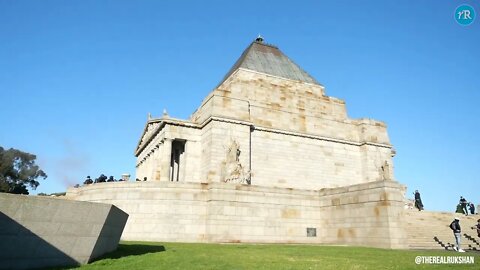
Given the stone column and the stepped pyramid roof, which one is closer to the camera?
the stone column

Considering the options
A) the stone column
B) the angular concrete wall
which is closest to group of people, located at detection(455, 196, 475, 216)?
the stone column

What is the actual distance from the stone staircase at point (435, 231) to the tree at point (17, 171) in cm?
5280

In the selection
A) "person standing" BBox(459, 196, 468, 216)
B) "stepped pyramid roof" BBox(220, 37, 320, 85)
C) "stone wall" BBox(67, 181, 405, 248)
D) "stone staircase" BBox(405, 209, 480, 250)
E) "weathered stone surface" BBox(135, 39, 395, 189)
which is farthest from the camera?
"stepped pyramid roof" BBox(220, 37, 320, 85)

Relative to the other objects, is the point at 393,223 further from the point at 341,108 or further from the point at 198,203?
the point at 341,108

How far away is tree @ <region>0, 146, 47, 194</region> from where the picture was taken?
53.9m

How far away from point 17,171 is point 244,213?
50331 millimetres

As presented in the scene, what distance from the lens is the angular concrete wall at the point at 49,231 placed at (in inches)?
300

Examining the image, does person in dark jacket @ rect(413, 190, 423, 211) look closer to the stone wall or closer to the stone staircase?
the stone staircase

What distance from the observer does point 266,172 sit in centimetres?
3144

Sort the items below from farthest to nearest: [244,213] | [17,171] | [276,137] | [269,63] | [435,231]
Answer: [17,171], [269,63], [276,137], [435,231], [244,213]

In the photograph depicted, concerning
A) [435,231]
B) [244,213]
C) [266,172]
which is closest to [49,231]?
[244,213]

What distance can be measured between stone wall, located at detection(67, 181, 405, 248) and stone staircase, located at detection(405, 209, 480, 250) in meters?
2.61

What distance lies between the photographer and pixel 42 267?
26.7 ft

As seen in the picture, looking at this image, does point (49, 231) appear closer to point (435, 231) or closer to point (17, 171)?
point (435, 231)
